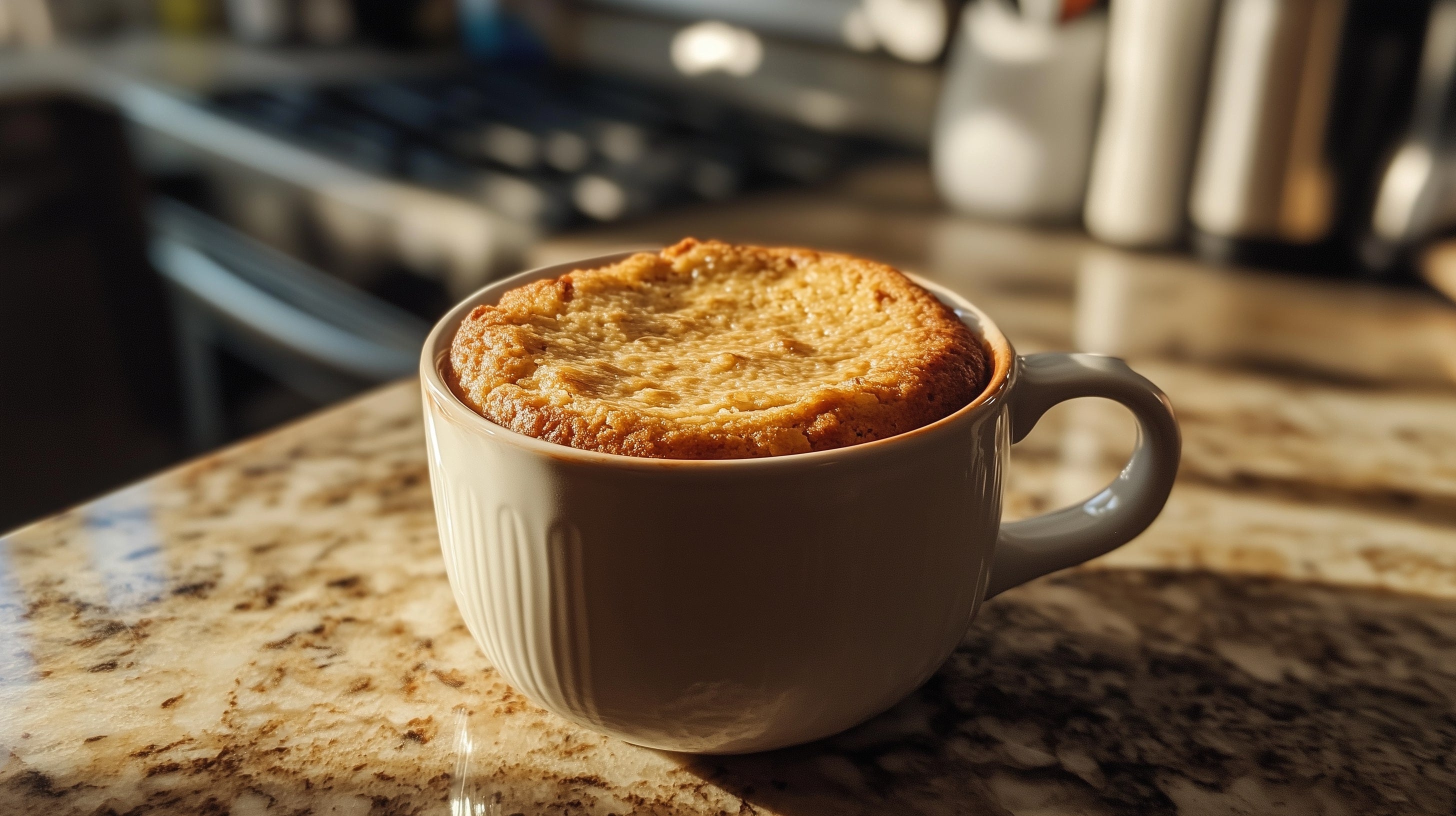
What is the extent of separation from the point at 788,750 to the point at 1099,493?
0.19 metres

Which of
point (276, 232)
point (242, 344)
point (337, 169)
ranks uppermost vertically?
point (337, 169)

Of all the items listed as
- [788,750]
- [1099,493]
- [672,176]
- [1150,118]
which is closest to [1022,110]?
[1150,118]

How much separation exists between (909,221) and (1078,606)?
77 centimetres

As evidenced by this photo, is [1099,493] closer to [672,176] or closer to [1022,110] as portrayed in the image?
[1022,110]

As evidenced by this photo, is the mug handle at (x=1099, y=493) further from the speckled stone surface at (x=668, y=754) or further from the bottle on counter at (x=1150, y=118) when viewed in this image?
the bottle on counter at (x=1150, y=118)

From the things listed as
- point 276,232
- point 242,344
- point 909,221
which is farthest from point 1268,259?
point 242,344

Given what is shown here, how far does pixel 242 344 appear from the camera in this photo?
5.33 feet

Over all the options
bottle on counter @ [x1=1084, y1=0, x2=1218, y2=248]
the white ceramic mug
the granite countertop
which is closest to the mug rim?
the white ceramic mug

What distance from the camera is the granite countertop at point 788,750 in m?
0.43

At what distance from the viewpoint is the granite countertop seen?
1.40 ft

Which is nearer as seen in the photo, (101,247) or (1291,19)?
(1291,19)

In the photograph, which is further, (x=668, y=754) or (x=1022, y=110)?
(x=1022, y=110)

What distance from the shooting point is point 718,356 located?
454 millimetres

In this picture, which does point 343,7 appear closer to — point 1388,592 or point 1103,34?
point 1103,34
